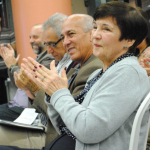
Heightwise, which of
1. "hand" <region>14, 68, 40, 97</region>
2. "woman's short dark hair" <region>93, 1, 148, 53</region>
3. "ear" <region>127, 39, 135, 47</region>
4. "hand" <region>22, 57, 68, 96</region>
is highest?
"woman's short dark hair" <region>93, 1, 148, 53</region>

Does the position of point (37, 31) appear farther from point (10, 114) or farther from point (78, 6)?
point (78, 6)

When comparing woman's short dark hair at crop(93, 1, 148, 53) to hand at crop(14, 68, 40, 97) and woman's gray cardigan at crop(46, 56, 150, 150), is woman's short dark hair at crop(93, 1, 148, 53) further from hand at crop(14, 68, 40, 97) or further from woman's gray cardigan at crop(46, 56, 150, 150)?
hand at crop(14, 68, 40, 97)

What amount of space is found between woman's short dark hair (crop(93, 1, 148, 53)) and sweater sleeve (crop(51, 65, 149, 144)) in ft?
0.67

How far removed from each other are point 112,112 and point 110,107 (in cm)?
2

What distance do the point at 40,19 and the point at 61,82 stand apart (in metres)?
2.59

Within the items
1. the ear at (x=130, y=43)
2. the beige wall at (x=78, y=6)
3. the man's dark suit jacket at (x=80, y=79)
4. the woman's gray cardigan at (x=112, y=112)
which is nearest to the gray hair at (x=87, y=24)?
the man's dark suit jacket at (x=80, y=79)

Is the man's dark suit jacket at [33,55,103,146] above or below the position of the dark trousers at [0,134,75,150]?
above

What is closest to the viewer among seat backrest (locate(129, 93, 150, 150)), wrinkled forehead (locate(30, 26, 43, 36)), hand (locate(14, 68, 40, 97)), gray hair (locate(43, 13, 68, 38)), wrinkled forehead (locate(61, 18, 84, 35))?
seat backrest (locate(129, 93, 150, 150))

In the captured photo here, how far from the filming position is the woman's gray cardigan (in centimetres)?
88

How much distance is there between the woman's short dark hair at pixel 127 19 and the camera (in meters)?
1.04

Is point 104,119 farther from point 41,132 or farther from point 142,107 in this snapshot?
point 41,132

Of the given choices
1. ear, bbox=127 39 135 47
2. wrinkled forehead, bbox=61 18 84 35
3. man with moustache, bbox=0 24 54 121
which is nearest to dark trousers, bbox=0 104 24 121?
man with moustache, bbox=0 24 54 121

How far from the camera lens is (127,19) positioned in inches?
40.6

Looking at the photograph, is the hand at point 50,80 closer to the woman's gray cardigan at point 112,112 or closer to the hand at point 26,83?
the woman's gray cardigan at point 112,112
